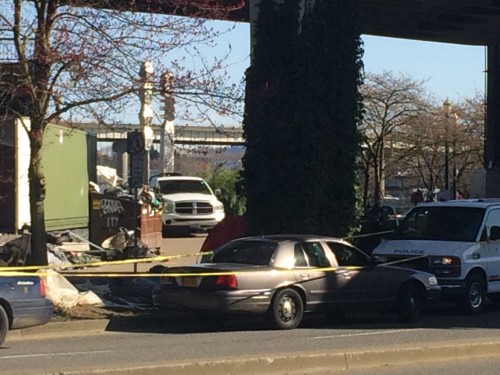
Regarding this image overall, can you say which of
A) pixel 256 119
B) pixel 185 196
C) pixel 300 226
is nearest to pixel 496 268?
pixel 300 226

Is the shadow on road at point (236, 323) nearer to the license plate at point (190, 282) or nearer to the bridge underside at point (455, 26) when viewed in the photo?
the license plate at point (190, 282)

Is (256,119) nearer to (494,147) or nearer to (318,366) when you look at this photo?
(318,366)

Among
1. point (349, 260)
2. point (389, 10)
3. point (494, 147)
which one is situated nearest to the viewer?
point (349, 260)

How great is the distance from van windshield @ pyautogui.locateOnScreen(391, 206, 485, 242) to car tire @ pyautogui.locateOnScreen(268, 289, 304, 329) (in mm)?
3745

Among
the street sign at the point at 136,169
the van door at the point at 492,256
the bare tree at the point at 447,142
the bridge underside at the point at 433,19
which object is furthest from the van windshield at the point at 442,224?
the bare tree at the point at 447,142

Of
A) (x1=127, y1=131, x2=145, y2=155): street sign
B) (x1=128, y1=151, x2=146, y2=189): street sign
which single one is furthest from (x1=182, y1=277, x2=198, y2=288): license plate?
(x1=128, y1=151, x2=146, y2=189): street sign

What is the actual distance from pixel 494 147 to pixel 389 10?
32.8ft

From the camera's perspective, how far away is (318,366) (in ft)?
32.1

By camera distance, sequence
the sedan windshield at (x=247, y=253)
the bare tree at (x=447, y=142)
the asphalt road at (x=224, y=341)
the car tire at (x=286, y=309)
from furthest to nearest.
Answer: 1. the bare tree at (x=447, y=142)
2. the sedan windshield at (x=247, y=253)
3. the car tire at (x=286, y=309)
4. the asphalt road at (x=224, y=341)

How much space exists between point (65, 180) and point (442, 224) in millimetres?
12337

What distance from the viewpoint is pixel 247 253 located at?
14.9 meters

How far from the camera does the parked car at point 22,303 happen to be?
1231 cm

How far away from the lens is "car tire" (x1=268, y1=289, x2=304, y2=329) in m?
14.3

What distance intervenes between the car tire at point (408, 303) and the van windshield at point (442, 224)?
5.35ft
